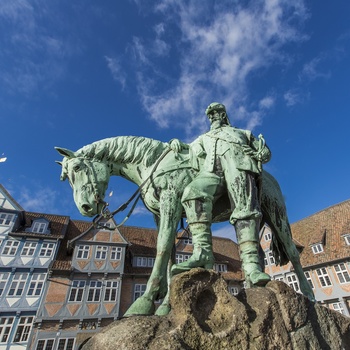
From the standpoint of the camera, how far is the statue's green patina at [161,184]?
2.78m

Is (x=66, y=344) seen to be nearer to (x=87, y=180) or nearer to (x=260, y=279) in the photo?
(x=87, y=180)

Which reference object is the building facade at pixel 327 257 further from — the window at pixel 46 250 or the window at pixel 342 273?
the window at pixel 46 250

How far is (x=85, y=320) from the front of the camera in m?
17.4

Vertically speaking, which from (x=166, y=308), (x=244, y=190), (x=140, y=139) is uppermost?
(x=140, y=139)

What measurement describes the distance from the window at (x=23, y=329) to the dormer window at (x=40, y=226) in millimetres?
6208

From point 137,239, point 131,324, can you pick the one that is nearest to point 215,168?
point 131,324

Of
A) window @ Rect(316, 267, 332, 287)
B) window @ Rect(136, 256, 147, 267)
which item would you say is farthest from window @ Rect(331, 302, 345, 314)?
window @ Rect(136, 256, 147, 267)

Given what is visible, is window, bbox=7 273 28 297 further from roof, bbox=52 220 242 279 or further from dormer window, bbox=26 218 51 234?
dormer window, bbox=26 218 51 234

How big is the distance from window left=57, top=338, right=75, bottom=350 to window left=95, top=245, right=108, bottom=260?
5.43 metres

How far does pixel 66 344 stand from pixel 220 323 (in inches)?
747

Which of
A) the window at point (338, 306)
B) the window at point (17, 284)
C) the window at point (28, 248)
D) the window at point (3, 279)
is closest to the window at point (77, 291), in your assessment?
the window at point (17, 284)

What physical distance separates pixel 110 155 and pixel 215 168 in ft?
5.16

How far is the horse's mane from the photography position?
354 cm

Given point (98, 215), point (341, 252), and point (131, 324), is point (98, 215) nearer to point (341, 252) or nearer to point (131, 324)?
point (131, 324)
